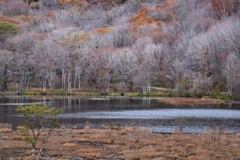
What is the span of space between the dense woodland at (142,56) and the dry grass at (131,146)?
168 feet

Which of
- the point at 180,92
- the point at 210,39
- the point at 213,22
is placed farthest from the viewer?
the point at 213,22

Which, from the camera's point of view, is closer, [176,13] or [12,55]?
[12,55]

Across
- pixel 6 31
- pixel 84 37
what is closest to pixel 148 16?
pixel 84 37

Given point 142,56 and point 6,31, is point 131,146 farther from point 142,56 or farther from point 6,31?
point 6,31

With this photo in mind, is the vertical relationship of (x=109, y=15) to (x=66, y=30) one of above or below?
above

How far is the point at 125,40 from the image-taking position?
128 m

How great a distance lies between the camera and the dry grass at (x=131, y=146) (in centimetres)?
2303

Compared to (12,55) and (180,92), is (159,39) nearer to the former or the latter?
(180,92)

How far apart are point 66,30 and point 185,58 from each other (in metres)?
64.2

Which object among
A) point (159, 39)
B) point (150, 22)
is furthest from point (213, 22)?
point (150, 22)

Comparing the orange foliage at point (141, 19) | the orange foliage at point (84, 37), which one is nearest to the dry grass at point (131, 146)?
the orange foliage at point (84, 37)

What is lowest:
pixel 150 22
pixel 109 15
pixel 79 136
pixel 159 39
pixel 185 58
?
pixel 79 136

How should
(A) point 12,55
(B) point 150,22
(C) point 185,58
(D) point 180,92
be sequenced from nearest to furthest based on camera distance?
(D) point 180,92 < (C) point 185,58 < (A) point 12,55 < (B) point 150,22

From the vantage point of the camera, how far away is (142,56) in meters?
106
